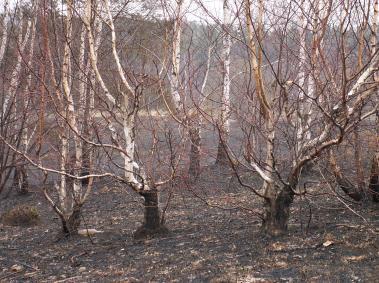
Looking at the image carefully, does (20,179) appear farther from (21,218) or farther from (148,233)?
(148,233)

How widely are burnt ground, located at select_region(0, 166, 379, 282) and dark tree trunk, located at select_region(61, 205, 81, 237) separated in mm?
175

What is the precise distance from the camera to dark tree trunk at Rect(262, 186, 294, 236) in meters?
4.57

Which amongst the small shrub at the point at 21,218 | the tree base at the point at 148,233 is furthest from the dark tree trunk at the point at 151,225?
the small shrub at the point at 21,218

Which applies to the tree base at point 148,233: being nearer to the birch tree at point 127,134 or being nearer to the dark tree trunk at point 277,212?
the birch tree at point 127,134

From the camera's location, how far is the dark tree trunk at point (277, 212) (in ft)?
15.0

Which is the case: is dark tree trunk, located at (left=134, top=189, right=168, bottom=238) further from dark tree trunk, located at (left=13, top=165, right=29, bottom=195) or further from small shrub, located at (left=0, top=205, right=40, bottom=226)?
dark tree trunk, located at (left=13, top=165, right=29, bottom=195)

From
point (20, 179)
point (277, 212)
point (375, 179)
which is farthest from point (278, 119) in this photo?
point (20, 179)

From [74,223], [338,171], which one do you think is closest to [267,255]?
[338,171]

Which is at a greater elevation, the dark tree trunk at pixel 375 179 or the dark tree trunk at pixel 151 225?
the dark tree trunk at pixel 375 179

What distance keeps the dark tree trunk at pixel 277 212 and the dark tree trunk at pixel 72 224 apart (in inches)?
97.7

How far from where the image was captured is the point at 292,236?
4645 millimetres

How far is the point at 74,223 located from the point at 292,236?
2811 mm

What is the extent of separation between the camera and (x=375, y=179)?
5609 mm

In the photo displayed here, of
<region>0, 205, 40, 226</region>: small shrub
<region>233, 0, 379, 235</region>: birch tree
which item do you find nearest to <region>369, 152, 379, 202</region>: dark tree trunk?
<region>233, 0, 379, 235</region>: birch tree
